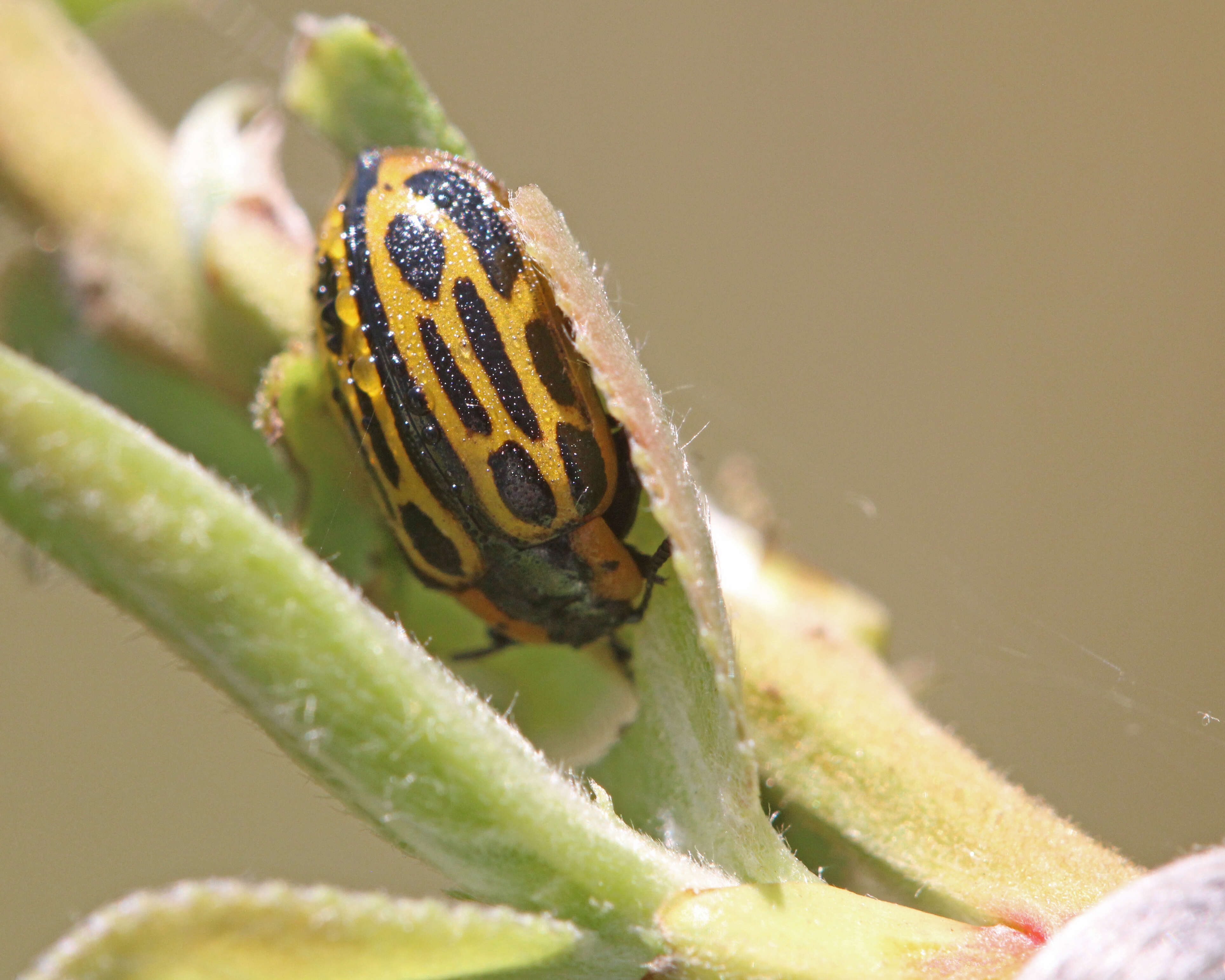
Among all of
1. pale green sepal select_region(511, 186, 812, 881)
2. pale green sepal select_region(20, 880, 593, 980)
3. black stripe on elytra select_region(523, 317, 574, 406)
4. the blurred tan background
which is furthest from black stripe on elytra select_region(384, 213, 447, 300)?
the blurred tan background

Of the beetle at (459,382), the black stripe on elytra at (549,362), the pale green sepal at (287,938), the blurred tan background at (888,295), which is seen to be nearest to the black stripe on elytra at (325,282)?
the beetle at (459,382)

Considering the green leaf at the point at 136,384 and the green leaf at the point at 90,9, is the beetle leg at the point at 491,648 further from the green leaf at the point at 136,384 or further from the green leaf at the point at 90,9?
the green leaf at the point at 90,9

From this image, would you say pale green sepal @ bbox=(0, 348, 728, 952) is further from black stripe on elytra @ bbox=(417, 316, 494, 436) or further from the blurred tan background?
the blurred tan background

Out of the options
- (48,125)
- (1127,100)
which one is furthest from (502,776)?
(1127,100)

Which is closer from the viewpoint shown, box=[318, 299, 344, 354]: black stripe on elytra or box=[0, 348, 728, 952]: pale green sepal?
box=[0, 348, 728, 952]: pale green sepal

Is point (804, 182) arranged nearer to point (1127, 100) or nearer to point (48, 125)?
point (1127, 100)

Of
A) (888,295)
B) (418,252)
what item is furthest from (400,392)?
(888,295)
